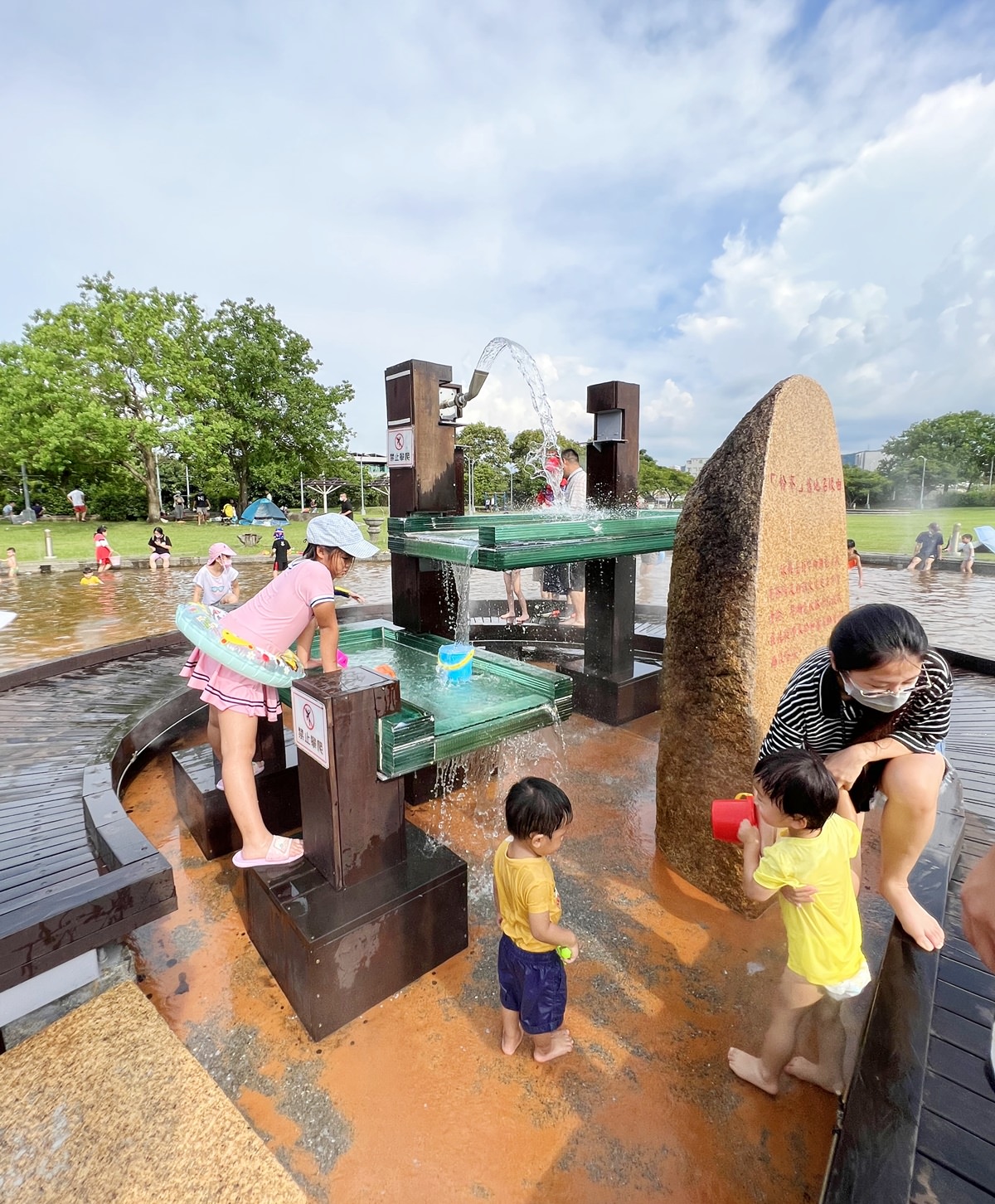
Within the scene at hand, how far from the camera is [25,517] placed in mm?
32781

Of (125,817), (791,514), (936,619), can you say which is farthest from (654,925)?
(936,619)

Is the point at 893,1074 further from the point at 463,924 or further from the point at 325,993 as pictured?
the point at 325,993

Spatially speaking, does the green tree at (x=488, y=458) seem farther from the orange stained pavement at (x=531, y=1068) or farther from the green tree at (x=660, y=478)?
the orange stained pavement at (x=531, y=1068)

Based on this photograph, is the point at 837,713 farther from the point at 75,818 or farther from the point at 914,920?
the point at 75,818

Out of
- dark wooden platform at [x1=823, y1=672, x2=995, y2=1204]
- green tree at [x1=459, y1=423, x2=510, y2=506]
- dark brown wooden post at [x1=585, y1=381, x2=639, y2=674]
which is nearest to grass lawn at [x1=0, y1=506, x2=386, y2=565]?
dark brown wooden post at [x1=585, y1=381, x2=639, y2=674]

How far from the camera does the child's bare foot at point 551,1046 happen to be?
237 cm

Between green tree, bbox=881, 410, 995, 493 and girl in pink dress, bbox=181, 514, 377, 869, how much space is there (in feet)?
231

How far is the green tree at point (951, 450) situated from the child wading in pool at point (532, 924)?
70581 mm

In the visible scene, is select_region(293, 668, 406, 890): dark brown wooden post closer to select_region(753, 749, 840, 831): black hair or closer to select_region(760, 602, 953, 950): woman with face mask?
select_region(753, 749, 840, 831): black hair

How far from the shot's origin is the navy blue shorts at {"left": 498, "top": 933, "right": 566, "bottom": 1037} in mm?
2260

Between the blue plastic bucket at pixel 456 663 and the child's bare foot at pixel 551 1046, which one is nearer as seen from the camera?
the child's bare foot at pixel 551 1046

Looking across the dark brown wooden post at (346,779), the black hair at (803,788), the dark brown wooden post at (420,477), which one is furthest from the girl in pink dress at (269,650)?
the black hair at (803,788)

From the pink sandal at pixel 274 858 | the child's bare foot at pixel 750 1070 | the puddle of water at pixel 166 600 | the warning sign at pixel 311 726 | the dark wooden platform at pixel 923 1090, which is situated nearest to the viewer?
the dark wooden platform at pixel 923 1090

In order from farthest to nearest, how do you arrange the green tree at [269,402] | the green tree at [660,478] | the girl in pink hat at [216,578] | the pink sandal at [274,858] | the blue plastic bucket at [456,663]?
the green tree at [660,478]
the green tree at [269,402]
the girl in pink hat at [216,578]
the blue plastic bucket at [456,663]
the pink sandal at [274,858]
